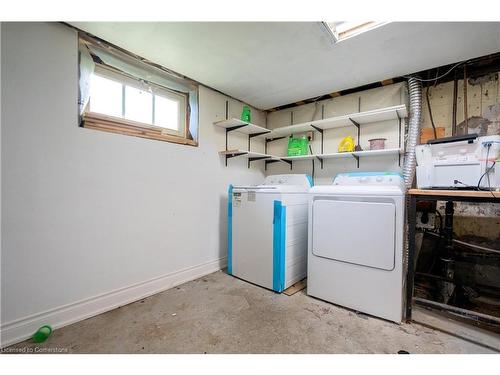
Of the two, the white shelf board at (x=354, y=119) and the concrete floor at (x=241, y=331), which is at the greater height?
the white shelf board at (x=354, y=119)

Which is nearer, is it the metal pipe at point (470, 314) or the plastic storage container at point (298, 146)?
the metal pipe at point (470, 314)

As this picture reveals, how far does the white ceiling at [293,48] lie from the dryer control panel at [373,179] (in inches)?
40.1

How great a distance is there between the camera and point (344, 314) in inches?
69.9

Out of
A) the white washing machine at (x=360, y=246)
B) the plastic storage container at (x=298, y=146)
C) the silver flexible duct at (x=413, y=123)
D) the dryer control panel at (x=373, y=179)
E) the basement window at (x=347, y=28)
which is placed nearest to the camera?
the basement window at (x=347, y=28)

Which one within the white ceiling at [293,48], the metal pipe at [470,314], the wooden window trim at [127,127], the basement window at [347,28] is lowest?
the metal pipe at [470,314]

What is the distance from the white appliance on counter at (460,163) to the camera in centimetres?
147

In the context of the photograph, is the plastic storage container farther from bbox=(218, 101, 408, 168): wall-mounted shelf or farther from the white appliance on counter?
the white appliance on counter

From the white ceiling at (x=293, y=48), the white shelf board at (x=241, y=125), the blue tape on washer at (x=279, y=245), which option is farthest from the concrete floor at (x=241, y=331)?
the white ceiling at (x=293, y=48)

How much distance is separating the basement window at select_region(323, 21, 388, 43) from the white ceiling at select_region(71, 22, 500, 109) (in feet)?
0.16

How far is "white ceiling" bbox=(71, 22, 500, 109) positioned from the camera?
5.09 feet

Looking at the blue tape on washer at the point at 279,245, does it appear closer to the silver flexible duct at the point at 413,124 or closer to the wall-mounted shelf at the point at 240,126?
the wall-mounted shelf at the point at 240,126

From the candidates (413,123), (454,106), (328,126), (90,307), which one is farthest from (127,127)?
(454,106)

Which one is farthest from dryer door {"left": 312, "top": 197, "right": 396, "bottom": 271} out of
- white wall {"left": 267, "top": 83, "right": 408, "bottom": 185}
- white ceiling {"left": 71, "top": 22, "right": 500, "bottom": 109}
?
white ceiling {"left": 71, "top": 22, "right": 500, "bottom": 109}

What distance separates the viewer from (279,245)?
6.91 feet
